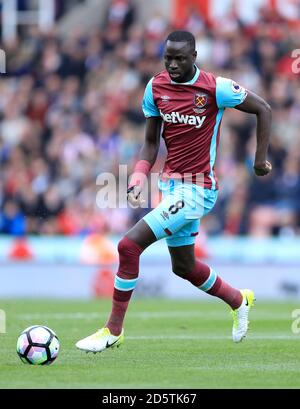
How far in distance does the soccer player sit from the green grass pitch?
59 cm

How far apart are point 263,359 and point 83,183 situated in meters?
10.6

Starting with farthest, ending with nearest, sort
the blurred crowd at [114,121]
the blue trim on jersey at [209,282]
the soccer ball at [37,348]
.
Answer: the blurred crowd at [114,121] < the blue trim on jersey at [209,282] < the soccer ball at [37,348]

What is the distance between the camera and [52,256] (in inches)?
716

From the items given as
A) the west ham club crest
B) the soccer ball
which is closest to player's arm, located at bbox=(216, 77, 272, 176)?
the west ham club crest

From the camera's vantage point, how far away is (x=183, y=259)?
9.77 m

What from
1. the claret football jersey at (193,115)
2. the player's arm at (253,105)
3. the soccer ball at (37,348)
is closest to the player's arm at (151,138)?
the claret football jersey at (193,115)

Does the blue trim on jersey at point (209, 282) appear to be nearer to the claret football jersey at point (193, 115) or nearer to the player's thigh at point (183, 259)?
the player's thigh at point (183, 259)

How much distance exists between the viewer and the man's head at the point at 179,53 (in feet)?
30.5

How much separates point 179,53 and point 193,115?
1.84ft

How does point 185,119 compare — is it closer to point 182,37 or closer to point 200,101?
point 200,101

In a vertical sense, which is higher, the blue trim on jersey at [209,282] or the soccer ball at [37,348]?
the blue trim on jersey at [209,282]

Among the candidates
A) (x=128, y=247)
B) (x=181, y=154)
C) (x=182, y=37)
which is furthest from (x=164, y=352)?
(x=182, y=37)

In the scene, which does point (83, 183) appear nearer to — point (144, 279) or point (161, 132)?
point (144, 279)

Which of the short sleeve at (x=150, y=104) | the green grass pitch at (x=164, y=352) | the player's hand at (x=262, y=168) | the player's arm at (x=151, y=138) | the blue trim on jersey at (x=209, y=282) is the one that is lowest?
the green grass pitch at (x=164, y=352)
